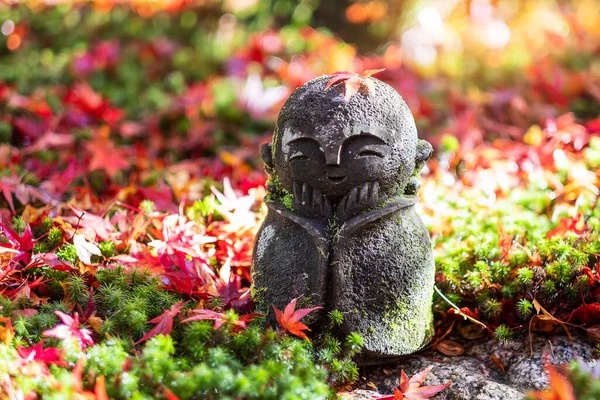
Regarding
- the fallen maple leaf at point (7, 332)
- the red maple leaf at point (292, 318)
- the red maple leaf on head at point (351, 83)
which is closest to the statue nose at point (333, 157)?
the red maple leaf on head at point (351, 83)

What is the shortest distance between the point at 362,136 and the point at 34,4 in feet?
17.6

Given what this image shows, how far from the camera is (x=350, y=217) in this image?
2.62 m

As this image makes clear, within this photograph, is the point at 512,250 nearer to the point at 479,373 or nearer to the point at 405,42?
the point at 479,373

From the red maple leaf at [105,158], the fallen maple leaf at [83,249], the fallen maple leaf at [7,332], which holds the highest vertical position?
the red maple leaf at [105,158]

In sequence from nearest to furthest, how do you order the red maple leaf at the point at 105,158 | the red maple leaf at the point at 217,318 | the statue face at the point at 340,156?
1. the red maple leaf at the point at 217,318
2. the statue face at the point at 340,156
3. the red maple leaf at the point at 105,158

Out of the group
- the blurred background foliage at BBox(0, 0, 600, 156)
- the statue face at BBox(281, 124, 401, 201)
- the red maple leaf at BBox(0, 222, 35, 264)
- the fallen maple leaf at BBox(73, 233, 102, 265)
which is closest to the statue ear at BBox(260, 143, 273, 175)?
the statue face at BBox(281, 124, 401, 201)

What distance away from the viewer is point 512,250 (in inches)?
125

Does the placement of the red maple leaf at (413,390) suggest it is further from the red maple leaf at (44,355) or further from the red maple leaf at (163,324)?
the red maple leaf at (44,355)

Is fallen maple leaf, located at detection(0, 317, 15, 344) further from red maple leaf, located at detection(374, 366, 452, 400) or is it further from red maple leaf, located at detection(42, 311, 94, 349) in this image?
Result: red maple leaf, located at detection(374, 366, 452, 400)

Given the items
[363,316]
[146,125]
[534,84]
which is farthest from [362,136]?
[534,84]

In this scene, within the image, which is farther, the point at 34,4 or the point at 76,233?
the point at 34,4

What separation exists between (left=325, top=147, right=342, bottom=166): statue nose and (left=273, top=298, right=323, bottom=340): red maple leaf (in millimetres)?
594

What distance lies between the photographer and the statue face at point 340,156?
8.31 ft

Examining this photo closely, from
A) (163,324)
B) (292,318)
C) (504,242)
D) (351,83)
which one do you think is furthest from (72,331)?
(504,242)
